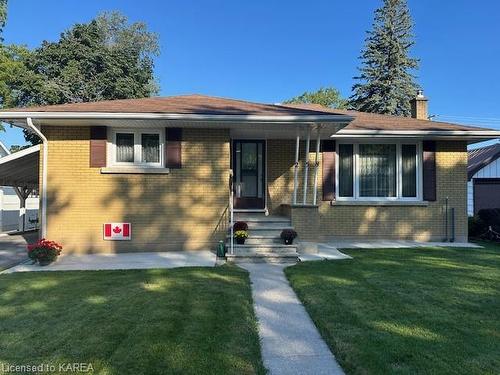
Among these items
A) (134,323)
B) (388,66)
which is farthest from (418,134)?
(388,66)

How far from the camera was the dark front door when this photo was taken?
1216 centimetres

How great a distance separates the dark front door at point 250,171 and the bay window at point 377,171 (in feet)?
7.13

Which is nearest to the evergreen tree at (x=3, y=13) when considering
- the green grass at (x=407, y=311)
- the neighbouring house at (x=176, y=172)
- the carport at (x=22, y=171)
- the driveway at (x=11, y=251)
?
the carport at (x=22, y=171)

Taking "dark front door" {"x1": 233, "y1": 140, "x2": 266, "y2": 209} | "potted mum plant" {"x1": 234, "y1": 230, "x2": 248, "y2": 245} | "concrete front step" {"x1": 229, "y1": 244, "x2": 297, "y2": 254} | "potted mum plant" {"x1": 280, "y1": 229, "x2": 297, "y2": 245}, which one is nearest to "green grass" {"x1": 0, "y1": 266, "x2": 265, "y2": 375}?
"concrete front step" {"x1": 229, "y1": 244, "x2": 297, "y2": 254}

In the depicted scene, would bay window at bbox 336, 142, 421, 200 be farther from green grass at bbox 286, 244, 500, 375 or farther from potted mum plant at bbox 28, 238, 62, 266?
potted mum plant at bbox 28, 238, 62, 266

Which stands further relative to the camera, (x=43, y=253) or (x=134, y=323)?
(x=43, y=253)

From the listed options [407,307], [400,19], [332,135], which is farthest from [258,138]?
[400,19]

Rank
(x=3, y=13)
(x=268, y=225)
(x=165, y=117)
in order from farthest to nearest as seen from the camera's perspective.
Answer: (x=3, y=13), (x=268, y=225), (x=165, y=117)

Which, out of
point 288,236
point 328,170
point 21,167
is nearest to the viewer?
point 288,236

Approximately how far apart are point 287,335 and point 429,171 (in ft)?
29.4

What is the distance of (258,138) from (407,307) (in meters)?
7.55

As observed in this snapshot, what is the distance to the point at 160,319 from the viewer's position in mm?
4832

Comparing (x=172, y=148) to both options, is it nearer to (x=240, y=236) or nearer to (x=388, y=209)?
(x=240, y=236)

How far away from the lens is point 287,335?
452cm
